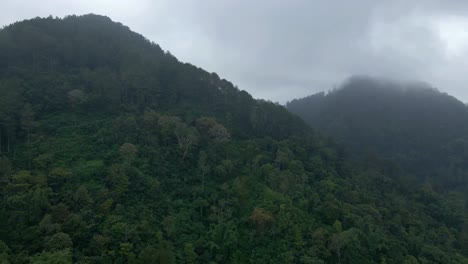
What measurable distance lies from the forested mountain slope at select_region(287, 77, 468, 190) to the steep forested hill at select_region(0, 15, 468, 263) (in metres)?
18.9

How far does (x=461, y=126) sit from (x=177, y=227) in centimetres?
7488

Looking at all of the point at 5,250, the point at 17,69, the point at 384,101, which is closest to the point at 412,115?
the point at 384,101

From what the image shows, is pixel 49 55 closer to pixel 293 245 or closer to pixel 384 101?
pixel 293 245

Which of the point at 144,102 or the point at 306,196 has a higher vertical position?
the point at 144,102

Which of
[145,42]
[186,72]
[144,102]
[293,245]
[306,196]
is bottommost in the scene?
[293,245]

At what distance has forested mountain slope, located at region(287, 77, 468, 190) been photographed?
248 feet

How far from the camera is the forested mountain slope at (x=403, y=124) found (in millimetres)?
75500

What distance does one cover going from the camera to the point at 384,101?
99.4m

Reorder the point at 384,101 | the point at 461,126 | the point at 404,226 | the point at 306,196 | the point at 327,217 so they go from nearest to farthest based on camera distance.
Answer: the point at 327,217 < the point at 306,196 < the point at 404,226 < the point at 461,126 < the point at 384,101

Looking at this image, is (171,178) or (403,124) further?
(403,124)

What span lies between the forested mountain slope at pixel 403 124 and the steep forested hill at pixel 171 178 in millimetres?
18868

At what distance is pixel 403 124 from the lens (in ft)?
287

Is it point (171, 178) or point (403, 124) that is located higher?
point (403, 124)

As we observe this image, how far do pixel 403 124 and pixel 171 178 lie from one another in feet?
211
